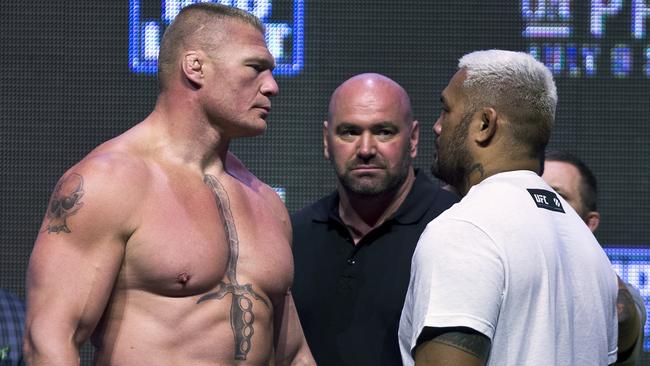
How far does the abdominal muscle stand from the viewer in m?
1.80

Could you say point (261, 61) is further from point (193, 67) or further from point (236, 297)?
point (236, 297)

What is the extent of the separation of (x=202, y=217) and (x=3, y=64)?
61.6 inches

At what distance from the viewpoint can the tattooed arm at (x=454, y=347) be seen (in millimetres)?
1471

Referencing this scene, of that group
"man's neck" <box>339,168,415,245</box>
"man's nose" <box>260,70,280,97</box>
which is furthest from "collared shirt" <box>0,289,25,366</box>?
"man's nose" <box>260,70,280,97</box>

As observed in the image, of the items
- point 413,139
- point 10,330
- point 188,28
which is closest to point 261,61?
point 188,28

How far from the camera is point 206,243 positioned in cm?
189

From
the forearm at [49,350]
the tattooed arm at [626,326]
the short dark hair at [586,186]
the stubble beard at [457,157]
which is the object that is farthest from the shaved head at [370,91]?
the forearm at [49,350]

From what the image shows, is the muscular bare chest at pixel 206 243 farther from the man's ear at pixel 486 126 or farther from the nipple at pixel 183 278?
the man's ear at pixel 486 126

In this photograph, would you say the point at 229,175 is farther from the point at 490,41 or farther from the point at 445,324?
the point at 490,41

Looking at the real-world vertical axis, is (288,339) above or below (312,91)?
below

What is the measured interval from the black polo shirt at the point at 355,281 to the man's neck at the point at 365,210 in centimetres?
2

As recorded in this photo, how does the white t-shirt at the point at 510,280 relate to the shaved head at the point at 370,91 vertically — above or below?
below

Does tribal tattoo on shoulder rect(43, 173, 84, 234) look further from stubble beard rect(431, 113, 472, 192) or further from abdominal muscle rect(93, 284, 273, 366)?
stubble beard rect(431, 113, 472, 192)

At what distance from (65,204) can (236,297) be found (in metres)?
0.36
